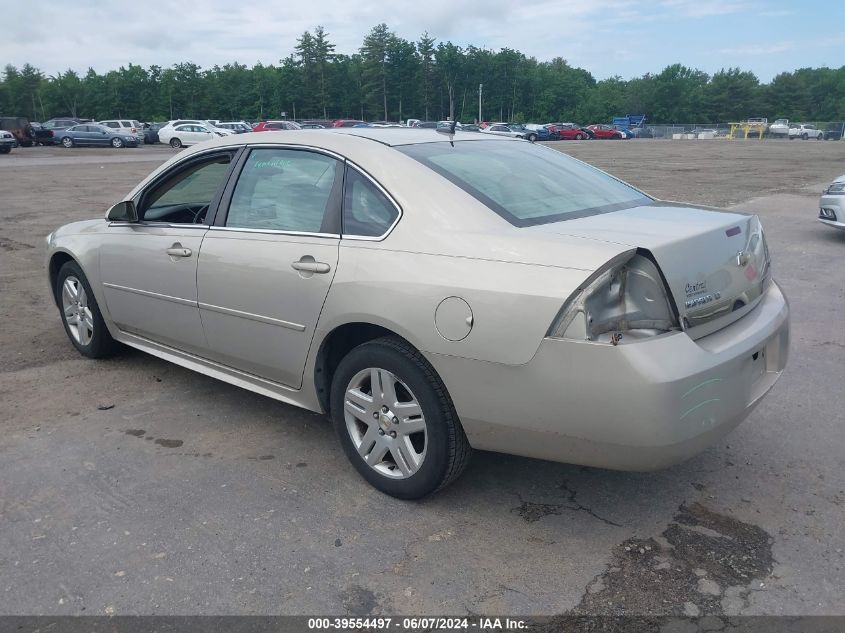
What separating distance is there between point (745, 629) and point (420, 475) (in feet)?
4.44

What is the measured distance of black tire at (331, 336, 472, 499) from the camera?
3.04 m

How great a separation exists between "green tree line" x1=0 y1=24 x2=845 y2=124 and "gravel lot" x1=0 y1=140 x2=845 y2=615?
96066mm

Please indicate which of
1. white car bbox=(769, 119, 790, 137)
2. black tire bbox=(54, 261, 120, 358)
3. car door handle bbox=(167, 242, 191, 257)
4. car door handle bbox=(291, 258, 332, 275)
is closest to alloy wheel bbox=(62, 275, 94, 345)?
A: black tire bbox=(54, 261, 120, 358)

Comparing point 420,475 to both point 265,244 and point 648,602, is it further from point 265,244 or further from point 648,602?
point 265,244

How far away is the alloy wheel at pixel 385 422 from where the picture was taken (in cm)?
318

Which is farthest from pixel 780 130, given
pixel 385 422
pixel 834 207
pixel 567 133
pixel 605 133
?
pixel 385 422

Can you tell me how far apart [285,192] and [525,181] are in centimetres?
124

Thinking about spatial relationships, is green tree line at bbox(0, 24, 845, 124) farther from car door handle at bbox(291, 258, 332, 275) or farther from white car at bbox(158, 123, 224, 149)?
car door handle at bbox(291, 258, 332, 275)

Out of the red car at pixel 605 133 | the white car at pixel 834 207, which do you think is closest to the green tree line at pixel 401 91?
the red car at pixel 605 133

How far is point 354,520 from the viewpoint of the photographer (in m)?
3.17

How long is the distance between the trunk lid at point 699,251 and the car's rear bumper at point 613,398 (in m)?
0.12

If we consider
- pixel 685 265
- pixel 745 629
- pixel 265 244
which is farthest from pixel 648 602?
pixel 265 244

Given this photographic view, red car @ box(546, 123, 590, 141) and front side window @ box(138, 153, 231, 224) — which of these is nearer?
front side window @ box(138, 153, 231, 224)

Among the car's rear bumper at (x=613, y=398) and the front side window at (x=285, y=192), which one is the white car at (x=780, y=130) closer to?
the front side window at (x=285, y=192)
